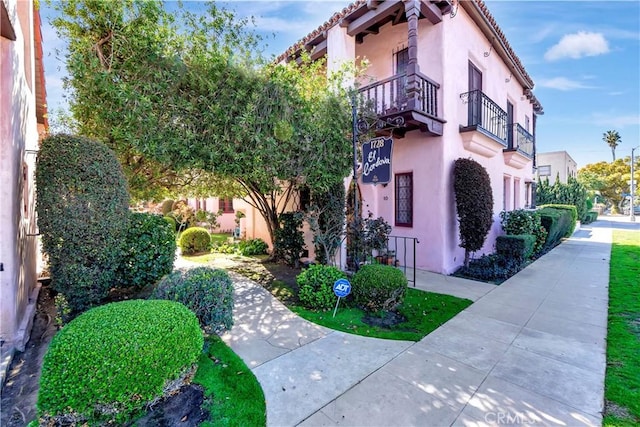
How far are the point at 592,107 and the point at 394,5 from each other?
20.8m

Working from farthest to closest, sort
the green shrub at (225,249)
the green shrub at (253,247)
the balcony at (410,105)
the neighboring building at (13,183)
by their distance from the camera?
the green shrub at (225,249) < the green shrub at (253,247) < the balcony at (410,105) < the neighboring building at (13,183)

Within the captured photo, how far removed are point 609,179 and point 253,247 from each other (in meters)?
48.7

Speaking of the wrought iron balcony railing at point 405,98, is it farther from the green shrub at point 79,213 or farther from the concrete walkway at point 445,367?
the green shrub at point 79,213

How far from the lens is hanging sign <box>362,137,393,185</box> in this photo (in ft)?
16.9

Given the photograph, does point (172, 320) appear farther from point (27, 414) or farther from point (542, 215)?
point (542, 215)

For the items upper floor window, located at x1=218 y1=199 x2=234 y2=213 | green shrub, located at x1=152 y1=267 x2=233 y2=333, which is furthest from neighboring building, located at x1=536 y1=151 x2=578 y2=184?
green shrub, located at x1=152 y1=267 x2=233 y2=333

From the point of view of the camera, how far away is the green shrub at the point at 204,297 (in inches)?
146

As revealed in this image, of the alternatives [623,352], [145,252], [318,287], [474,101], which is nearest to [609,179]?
[474,101]

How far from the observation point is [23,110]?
4301mm

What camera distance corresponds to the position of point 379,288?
486 centimetres

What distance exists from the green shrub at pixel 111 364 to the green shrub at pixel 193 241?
8565mm

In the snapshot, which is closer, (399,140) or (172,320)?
(172,320)

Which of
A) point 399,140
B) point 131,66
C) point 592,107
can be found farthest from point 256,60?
point 592,107

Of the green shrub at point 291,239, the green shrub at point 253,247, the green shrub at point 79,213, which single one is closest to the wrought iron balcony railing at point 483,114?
the green shrub at point 291,239
